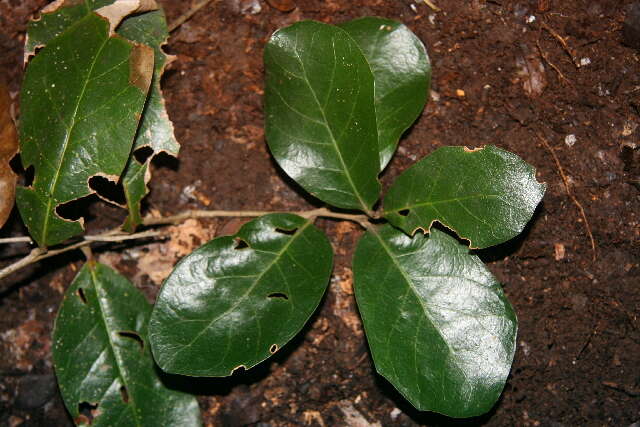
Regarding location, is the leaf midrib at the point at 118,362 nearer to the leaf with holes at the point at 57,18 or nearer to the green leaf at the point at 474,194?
the leaf with holes at the point at 57,18

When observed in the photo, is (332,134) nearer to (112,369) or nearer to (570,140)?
(570,140)

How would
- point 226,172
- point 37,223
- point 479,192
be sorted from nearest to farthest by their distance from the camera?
1. point 479,192
2. point 37,223
3. point 226,172

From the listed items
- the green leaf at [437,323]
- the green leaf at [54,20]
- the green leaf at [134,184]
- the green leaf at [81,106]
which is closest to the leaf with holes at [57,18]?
the green leaf at [54,20]

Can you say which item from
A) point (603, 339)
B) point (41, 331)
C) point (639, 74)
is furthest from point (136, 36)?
point (603, 339)

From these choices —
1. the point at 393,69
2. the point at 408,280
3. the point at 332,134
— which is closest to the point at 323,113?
the point at 332,134

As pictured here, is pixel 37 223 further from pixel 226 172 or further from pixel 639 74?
pixel 639 74

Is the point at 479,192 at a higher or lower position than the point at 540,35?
lower

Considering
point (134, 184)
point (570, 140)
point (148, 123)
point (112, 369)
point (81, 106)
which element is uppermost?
point (81, 106)
